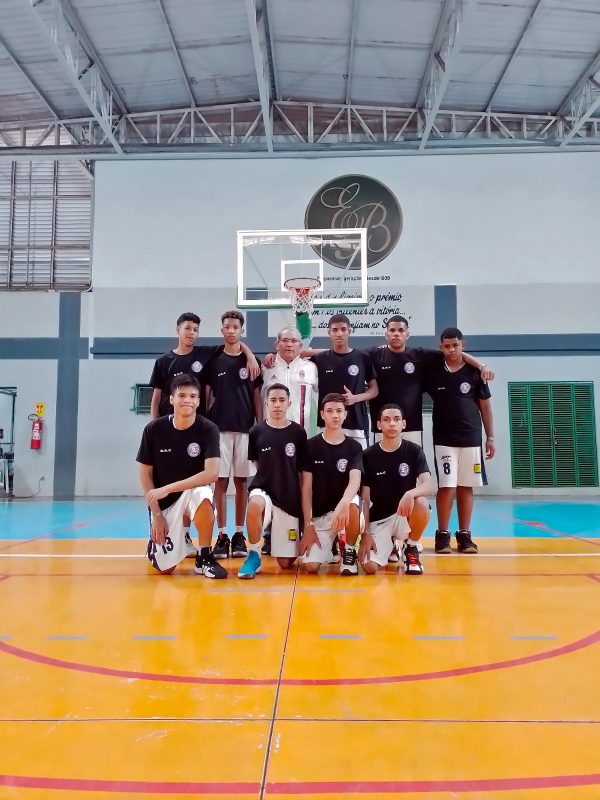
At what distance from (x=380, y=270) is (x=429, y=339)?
75.9 inches

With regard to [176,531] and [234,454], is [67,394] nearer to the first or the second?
→ [234,454]

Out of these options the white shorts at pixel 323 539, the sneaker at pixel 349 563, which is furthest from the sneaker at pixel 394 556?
the white shorts at pixel 323 539

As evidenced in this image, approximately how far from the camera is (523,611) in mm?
2859

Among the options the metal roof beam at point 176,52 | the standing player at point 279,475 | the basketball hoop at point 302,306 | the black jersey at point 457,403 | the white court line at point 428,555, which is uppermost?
the metal roof beam at point 176,52

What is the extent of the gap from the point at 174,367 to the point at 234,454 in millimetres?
897

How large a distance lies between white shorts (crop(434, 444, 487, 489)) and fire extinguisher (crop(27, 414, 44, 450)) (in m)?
10.4

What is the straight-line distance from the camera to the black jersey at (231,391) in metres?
4.62

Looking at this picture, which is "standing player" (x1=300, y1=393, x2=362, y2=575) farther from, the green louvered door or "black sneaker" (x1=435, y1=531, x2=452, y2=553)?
the green louvered door

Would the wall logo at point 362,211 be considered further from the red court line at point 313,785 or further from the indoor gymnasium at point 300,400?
the red court line at point 313,785

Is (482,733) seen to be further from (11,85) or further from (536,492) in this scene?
(11,85)

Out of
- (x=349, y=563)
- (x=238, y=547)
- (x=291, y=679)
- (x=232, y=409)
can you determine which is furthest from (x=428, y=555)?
(x=291, y=679)

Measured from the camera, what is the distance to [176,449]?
3883mm

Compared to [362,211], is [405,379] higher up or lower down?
lower down

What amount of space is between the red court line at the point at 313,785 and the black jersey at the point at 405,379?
3395 mm
